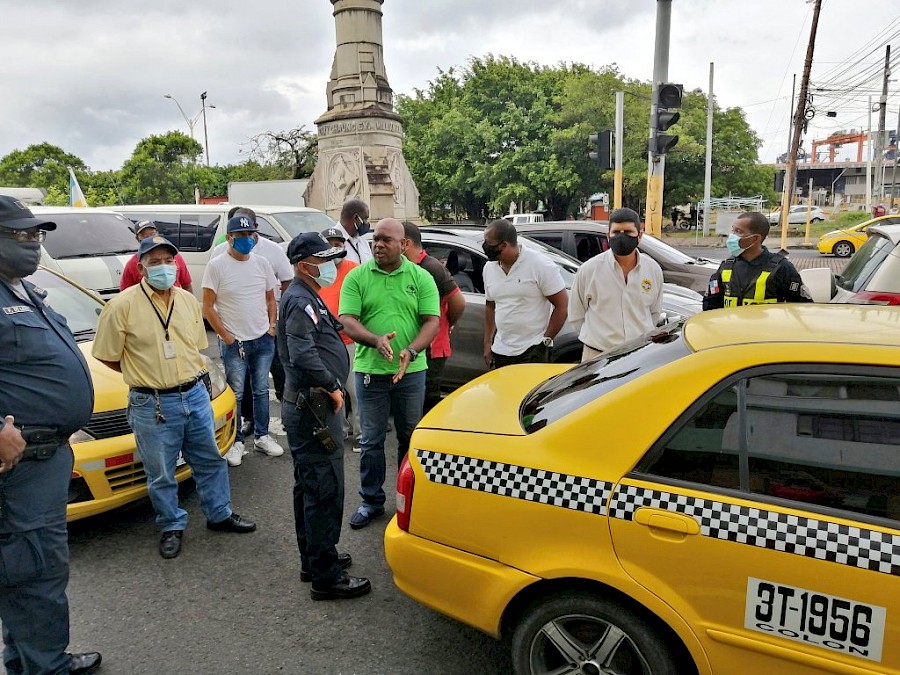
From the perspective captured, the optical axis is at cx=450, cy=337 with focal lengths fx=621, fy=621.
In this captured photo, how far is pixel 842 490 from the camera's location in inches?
71.1

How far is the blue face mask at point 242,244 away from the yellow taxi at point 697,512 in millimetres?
2909

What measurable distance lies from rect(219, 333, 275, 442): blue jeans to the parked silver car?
5.40 ft

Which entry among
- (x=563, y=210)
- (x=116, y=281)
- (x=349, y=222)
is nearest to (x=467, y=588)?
(x=349, y=222)

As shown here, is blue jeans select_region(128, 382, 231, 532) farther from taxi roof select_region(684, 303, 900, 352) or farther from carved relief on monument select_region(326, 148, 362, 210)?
carved relief on monument select_region(326, 148, 362, 210)

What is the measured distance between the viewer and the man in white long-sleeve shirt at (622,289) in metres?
4.00

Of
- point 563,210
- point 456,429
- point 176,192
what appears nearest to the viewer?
point 456,429

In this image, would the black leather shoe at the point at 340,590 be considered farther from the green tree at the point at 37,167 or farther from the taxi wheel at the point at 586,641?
the green tree at the point at 37,167

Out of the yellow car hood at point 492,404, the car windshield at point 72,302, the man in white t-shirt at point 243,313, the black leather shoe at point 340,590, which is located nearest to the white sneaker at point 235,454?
the man in white t-shirt at point 243,313

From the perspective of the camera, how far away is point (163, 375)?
3.39 m

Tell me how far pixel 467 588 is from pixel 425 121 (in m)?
35.4

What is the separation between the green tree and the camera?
152 ft

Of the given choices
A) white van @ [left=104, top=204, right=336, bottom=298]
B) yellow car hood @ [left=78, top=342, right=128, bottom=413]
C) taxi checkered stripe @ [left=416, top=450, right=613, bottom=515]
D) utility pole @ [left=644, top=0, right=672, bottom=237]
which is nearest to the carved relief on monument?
white van @ [left=104, top=204, right=336, bottom=298]

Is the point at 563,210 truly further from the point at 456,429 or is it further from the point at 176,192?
the point at 456,429

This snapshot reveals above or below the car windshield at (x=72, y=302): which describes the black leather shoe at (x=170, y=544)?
below
